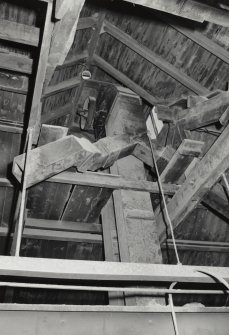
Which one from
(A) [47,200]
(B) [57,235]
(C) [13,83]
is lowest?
(B) [57,235]

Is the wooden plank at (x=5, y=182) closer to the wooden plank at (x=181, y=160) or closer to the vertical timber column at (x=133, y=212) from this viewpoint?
the vertical timber column at (x=133, y=212)

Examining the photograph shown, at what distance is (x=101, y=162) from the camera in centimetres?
390

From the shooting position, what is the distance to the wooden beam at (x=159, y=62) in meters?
5.02

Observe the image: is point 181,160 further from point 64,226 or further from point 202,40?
point 64,226

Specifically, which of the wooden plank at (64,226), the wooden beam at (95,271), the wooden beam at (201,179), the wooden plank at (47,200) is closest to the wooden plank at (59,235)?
the wooden plank at (64,226)

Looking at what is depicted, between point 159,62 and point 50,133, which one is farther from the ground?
point 159,62

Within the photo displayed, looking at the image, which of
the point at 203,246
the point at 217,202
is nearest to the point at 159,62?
the point at 217,202

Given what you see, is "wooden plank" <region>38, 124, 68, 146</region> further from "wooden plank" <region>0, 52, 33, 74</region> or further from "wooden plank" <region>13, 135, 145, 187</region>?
"wooden plank" <region>0, 52, 33, 74</region>

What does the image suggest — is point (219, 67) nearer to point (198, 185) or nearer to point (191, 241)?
point (198, 185)

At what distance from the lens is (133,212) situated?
3.69m

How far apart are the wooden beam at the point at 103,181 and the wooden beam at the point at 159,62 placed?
197 cm

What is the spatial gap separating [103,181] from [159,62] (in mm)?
2410

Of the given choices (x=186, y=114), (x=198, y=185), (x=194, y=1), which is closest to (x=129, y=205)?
(x=198, y=185)

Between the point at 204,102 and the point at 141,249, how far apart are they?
7.27 feet
